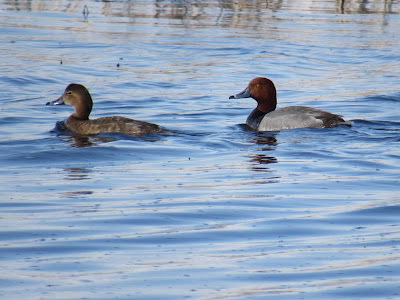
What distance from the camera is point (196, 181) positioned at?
26.0ft

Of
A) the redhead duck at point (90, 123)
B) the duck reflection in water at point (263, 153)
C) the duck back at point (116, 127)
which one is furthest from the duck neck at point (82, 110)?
the duck reflection in water at point (263, 153)

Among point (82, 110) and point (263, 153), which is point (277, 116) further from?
point (82, 110)

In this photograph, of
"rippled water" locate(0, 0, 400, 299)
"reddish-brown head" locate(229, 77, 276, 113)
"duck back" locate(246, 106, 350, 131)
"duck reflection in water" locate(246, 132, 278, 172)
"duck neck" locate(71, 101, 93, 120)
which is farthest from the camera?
"reddish-brown head" locate(229, 77, 276, 113)

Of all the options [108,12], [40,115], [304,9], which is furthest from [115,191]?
[304,9]

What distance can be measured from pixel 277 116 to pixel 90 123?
306cm

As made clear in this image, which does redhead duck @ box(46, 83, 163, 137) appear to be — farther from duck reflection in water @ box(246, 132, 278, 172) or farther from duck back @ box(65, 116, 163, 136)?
duck reflection in water @ box(246, 132, 278, 172)

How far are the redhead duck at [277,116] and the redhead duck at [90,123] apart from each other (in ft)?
6.79

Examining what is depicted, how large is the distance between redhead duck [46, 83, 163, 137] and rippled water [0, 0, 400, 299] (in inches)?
9.7

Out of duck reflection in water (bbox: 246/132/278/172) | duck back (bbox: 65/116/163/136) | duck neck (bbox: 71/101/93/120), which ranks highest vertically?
duck neck (bbox: 71/101/93/120)

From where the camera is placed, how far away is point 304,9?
111ft

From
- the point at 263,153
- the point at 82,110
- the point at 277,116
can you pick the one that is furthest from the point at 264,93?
the point at 82,110

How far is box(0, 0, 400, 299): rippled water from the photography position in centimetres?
471

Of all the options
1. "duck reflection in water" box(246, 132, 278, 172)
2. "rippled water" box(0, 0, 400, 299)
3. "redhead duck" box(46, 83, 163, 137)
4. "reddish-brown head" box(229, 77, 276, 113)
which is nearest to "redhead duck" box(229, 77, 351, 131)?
"reddish-brown head" box(229, 77, 276, 113)

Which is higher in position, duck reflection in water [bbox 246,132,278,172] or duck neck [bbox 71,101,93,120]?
duck neck [bbox 71,101,93,120]
